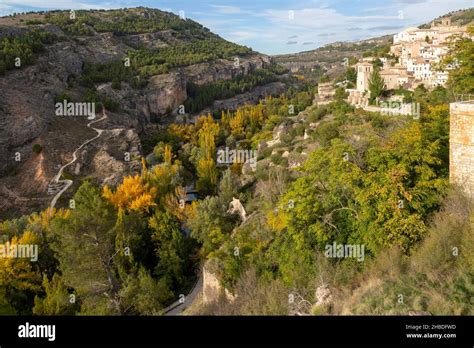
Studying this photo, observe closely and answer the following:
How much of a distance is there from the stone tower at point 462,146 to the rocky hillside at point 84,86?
27032 mm

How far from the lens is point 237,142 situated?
159 ft

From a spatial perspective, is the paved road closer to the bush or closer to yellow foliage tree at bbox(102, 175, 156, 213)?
yellow foliage tree at bbox(102, 175, 156, 213)

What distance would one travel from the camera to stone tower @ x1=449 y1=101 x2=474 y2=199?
9852 millimetres

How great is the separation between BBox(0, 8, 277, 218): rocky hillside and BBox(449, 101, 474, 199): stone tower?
88.7 ft

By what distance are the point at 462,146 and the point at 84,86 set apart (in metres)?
50.4

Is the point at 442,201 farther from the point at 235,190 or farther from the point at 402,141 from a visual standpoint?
the point at 235,190

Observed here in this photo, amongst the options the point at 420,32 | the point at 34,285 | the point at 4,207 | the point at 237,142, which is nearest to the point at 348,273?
the point at 34,285

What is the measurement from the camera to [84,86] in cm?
5209

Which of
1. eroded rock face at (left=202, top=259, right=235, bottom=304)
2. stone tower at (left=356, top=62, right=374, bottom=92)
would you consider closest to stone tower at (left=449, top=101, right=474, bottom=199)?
eroded rock face at (left=202, top=259, right=235, bottom=304)

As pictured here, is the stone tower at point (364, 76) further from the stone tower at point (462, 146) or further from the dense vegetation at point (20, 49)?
the dense vegetation at point (20, 49)

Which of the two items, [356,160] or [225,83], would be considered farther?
[225,83]

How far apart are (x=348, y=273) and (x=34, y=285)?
14.0 metres

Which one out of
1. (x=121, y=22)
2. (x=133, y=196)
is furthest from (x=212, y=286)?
(x=121, y=22)

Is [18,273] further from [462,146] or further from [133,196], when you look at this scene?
[462,146]
